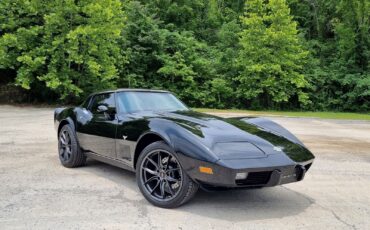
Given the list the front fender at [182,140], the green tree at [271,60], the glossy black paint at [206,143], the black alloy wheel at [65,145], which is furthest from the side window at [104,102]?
the green tree at [271,60]

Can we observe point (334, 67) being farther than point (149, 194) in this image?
Yes

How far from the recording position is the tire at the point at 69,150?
636 cm

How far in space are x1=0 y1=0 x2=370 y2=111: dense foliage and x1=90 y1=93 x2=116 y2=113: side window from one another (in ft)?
46.5

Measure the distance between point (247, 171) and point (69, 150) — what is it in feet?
12.2

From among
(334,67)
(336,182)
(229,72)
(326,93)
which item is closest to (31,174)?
(336,182)

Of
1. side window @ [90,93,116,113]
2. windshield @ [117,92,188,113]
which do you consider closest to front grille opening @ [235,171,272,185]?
windshield @ [117,92,188,113]

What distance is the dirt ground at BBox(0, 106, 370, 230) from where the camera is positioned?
406cm

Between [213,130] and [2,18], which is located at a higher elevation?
[2,18]

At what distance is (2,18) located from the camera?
21125mm

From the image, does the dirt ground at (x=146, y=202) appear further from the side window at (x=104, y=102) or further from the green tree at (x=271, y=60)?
the green tree at (x=271, y=60)

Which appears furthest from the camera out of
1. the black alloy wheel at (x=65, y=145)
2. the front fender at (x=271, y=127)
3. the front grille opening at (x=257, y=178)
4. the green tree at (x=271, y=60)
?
the green tree at (x=271, y=60)

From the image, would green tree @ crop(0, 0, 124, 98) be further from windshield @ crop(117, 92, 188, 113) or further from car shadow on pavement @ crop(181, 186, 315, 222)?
car shadow on pavement @ crop(181, 186, 315, 222)

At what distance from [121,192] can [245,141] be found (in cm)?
183

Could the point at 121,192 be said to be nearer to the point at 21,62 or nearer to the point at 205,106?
the point at 21,62
